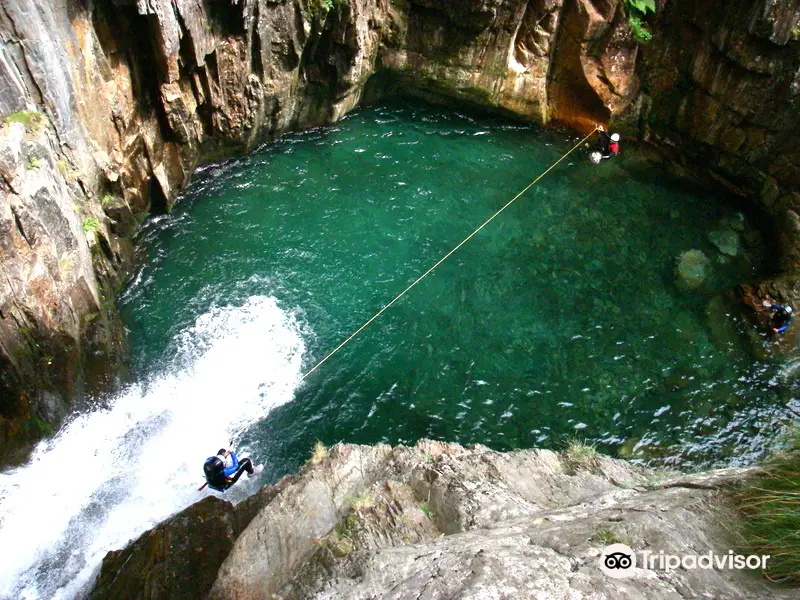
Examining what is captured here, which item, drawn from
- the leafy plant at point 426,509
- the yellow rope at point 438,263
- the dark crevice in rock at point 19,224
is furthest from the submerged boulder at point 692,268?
the dark crevice in rock at point 19,224

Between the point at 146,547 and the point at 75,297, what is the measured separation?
4149mm

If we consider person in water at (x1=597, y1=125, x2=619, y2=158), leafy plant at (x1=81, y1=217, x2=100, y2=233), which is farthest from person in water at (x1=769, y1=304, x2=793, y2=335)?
leafy plant at (x1=81, y1=217, x2=100, y2=233)

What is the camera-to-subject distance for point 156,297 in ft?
35.5

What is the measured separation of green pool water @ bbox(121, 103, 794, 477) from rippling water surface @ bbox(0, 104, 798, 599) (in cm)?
4

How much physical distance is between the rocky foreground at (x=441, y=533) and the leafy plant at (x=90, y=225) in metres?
5.33

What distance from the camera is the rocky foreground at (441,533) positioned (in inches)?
147

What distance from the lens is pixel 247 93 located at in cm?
1308

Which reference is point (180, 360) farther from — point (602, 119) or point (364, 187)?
point (602, 119)

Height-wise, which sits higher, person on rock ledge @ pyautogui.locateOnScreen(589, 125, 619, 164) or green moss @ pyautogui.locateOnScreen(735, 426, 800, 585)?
green moss @ pyautogui.locateOnScreen(735, 426, 800, 585)

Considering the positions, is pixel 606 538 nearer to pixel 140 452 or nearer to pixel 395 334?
pixel 395 334

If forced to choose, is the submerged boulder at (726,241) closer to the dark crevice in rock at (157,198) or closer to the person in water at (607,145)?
the person in water at (607,145)

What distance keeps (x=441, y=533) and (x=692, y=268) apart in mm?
10180

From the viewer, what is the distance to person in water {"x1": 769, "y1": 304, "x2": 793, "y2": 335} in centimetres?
1125

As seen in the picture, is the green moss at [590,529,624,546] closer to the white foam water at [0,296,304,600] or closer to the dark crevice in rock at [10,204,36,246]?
the white foam water at [0,296,304,600]
